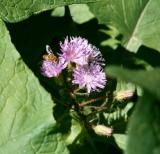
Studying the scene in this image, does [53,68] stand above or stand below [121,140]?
→ above

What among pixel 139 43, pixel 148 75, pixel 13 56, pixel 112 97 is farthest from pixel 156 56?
pixel 148 75

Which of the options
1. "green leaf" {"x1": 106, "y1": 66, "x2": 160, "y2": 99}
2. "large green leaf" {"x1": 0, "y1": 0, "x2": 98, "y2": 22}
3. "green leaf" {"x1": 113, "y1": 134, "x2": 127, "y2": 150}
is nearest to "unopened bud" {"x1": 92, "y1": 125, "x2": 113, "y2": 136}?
"green leaf" {"x1": 113, "y1": 134, "x2": 127, "y2": 150}

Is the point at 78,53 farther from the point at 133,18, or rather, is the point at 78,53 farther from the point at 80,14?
the point at 80,14

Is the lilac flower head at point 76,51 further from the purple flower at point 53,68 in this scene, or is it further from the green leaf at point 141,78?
the green leaf at point 141,78

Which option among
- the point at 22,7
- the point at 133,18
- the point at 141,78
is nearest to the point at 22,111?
the point at 22,7

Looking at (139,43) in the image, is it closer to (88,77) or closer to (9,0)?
(88,77)
